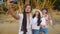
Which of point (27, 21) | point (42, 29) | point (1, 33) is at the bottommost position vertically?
point (1, 33)

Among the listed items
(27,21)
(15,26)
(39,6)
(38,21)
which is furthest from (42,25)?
(15,26)

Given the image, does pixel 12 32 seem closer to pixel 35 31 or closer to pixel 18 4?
pixel 18 4

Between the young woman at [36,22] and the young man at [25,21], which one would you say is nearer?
the young man at [25,21]

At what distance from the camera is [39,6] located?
8523mm

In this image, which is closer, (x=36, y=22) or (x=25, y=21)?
(x=25, y=21)

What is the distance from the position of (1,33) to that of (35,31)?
4698mm

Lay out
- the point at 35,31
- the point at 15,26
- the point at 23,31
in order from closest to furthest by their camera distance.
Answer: the point at 23,31 → the point at 35,31 → the point at 15,26

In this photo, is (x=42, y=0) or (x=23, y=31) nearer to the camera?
(x=23, y=31)

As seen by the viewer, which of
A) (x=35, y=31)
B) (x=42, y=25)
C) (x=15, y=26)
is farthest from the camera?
(x=15, y=26)

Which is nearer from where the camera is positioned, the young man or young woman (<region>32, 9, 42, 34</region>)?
the young man

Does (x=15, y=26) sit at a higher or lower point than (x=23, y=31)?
lower

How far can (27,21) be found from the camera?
3.87 m

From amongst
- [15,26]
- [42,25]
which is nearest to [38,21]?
[42,25]

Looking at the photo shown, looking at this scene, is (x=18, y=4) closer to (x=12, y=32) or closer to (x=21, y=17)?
(x=12, y=32)
